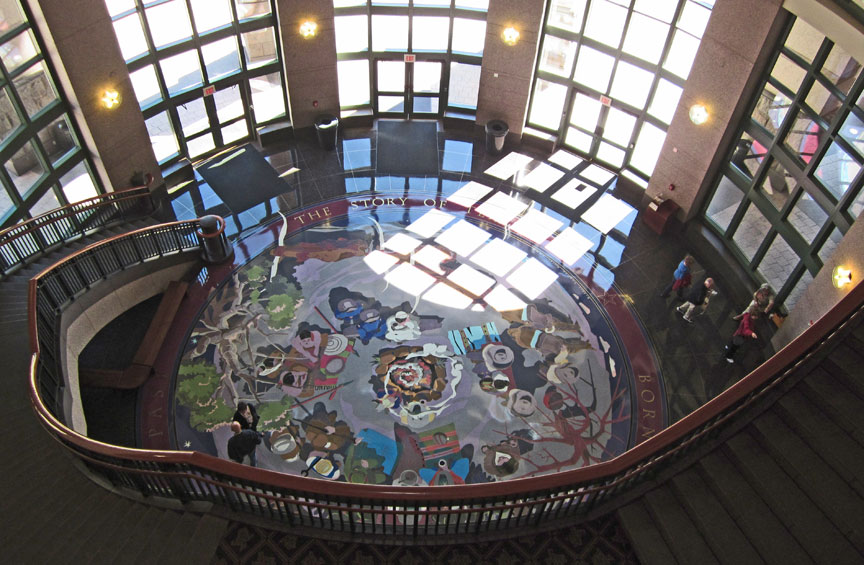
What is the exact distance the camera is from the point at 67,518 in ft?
23.4

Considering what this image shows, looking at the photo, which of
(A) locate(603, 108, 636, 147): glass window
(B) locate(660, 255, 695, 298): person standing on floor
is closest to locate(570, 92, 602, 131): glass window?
(A) locate(603, 108, 636, 147): glass window

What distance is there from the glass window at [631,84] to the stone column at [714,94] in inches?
48.4

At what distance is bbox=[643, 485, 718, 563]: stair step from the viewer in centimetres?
622

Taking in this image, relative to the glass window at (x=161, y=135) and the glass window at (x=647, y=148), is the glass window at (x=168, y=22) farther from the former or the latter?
the glass window at (x=647, y=148)

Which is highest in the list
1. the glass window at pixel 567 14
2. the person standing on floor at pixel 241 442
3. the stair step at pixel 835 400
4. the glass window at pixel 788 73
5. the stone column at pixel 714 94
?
the glass window at pixel 567 14

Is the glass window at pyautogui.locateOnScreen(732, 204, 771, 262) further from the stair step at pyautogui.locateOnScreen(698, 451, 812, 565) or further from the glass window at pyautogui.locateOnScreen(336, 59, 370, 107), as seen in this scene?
the glass window at pyautogui.locateOnScreen(336, 59, 370, 107)

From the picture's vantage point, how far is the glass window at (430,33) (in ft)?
50.7

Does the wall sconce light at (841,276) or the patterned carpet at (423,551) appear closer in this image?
the patterned carpet at (423,551)

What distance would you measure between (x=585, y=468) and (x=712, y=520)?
1.34 metres

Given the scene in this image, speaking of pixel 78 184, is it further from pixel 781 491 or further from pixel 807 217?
pixel 807 217

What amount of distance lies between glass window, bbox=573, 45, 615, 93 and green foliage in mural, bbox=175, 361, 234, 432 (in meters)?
10.3

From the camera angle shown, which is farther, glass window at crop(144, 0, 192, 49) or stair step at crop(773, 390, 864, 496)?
glass window at crop(144, 0, 192, 49)

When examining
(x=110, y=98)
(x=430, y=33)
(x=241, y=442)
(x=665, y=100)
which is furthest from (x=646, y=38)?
(x=241, y=442)

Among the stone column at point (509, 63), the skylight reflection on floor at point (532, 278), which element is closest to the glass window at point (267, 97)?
the stone column at point (509, 63)
